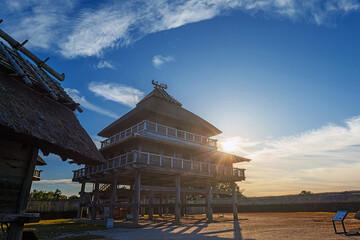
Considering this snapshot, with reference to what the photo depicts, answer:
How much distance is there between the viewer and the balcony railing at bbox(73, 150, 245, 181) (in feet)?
55.2

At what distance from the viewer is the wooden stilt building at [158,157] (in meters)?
17.3

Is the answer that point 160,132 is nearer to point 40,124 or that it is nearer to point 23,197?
point 40,124

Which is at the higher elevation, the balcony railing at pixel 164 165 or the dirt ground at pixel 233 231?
the balcony railing at pixel 164 165

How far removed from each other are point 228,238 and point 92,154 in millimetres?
7255

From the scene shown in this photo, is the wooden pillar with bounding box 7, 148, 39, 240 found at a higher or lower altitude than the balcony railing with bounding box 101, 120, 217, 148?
lower

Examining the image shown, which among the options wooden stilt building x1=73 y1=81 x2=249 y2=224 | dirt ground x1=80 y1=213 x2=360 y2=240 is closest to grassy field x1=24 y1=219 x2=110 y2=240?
dirt ground x1=80 y1=213 x2=360 y2=240

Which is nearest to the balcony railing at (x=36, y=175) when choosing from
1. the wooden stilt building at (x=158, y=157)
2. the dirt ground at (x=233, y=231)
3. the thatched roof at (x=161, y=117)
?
the wooden stilt building at (x=158, y=157)

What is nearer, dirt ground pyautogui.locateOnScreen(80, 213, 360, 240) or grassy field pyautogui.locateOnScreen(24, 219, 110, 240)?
dirt ground pyautogui.locateOnScreen(80, 213, 360, 240)

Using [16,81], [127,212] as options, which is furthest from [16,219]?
[127,212]

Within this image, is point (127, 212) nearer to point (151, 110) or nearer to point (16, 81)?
point (151, 110)

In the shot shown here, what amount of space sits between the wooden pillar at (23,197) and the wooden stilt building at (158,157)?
390 inches

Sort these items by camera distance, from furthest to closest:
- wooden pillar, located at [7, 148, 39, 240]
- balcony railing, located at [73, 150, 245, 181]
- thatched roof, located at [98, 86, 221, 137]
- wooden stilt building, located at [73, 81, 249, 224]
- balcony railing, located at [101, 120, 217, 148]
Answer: thatched roof, located at [98, 86, 221, 137]
balcony railing, located at [101, 120, 217, 148]
wooden stilt building, located at [73, 81, 249, 224]
balcony railing, located at [73, 150, 245, 181]
wooden pillar, located at [7, 148, 39, 240]

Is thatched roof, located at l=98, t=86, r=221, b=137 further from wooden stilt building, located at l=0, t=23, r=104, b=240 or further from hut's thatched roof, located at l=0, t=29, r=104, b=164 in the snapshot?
wooden stilt building, located at l=0, t=23, r=104, b=240

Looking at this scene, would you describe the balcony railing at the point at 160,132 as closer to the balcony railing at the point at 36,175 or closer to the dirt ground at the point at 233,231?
the dirt ground at the point at 233,231
